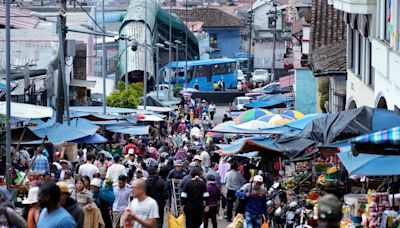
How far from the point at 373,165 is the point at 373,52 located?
434 inches

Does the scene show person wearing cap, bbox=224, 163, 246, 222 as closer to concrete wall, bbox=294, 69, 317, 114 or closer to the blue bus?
concrete wall, bbox=294, 69, 317, 114

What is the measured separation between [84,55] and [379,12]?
32.7 metres

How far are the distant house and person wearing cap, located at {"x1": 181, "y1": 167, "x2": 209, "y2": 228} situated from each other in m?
103

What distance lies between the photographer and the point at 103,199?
2162 centimetres

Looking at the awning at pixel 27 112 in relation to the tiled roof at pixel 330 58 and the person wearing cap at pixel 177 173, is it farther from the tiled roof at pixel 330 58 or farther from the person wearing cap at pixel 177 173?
the tiled roof at pixel 330 58

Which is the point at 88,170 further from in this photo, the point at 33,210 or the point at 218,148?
the point at 218,148

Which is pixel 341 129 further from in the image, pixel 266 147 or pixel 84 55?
pixel 84 55

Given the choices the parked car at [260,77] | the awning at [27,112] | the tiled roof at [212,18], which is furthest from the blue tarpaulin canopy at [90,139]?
the tiled roof at [212,18]

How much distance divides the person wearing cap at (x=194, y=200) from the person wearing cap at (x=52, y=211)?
10.5m

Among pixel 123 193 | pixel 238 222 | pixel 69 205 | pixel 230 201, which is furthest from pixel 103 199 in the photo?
pixel 69 205

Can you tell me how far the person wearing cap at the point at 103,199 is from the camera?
21578mm

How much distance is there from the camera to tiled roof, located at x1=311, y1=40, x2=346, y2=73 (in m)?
39.8

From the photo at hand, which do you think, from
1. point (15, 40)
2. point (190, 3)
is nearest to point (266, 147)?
point (15, 40)

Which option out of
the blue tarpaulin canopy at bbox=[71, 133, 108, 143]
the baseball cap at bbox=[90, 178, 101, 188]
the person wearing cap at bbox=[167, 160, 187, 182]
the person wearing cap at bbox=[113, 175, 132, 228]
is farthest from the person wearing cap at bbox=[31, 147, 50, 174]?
the person wearing cap at bbox=[113, 175, 132, 228]
